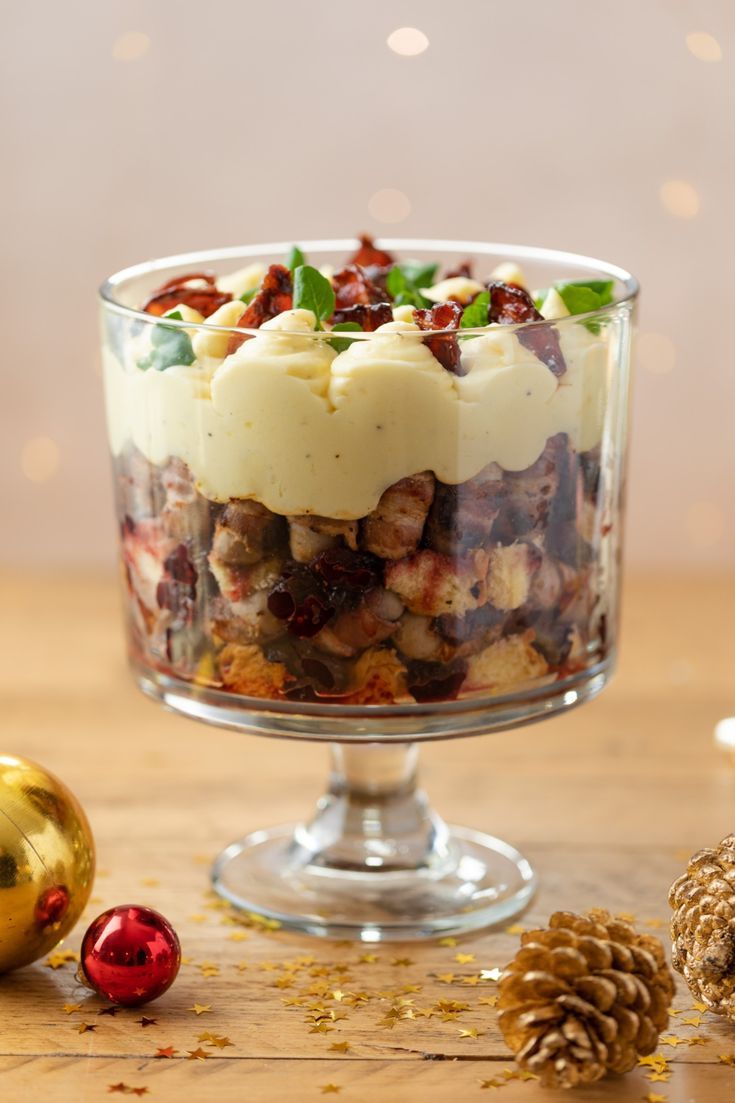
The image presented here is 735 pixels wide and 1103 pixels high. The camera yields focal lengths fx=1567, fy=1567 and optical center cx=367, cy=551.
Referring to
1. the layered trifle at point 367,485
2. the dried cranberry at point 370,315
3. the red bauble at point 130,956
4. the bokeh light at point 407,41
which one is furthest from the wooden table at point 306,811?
the bokeh light at point 407,41

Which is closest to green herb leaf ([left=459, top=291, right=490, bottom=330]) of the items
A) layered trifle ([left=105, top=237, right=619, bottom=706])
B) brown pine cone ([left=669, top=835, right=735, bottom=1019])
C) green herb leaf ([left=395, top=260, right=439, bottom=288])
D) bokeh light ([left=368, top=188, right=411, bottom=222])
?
layered trifle ([left=105, top=237, right=619, bottom=706])

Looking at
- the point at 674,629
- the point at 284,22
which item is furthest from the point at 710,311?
the point at 284,22

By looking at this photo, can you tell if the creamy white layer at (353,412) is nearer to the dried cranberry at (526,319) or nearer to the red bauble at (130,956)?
the dried cranberry at (526,319)

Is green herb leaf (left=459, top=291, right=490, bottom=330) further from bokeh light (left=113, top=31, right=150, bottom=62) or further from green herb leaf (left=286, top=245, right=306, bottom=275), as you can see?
bokeh light (left=113, top=31, right=150, bottom=62)

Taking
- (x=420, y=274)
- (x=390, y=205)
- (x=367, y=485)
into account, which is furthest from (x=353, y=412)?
(x=390, y=205)

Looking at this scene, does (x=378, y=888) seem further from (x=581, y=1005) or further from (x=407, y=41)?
(x=407, y=41)

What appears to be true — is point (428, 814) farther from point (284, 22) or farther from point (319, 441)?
point (284, 22)
